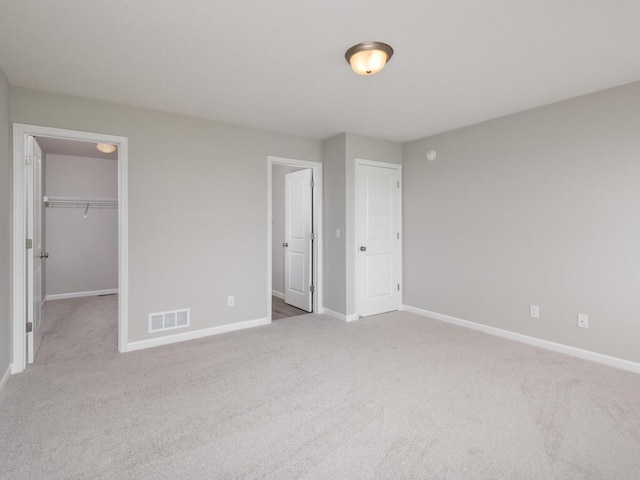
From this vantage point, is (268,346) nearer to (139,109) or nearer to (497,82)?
(139,109)

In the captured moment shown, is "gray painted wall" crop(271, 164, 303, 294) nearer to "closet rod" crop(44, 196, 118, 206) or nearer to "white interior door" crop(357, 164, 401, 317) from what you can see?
"white interior door" crop(357, 164, 401, 317)

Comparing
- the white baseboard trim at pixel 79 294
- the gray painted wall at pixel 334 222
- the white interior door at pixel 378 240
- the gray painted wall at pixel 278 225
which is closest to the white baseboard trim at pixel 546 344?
the white interior door at pixel 378 240

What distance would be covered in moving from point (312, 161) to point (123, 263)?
258cm

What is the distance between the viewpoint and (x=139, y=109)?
11.2ft

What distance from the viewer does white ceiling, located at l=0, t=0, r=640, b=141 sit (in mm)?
1902

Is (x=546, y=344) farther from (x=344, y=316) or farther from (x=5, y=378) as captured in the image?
(x=5, y=378)

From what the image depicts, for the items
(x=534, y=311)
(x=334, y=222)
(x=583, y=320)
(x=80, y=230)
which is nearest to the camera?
(x=583, y=320)

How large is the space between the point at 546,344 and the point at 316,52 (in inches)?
135

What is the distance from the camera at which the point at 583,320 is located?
3.16 metres

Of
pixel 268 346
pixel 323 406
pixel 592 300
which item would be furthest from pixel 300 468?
pixel 592 300

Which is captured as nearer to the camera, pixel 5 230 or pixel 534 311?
pixel 5 230

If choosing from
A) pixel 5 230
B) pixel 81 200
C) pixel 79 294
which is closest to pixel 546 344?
pixel 5 230

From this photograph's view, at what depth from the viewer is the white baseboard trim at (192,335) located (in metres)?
3.42

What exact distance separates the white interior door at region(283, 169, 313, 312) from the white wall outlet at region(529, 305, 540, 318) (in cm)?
264
